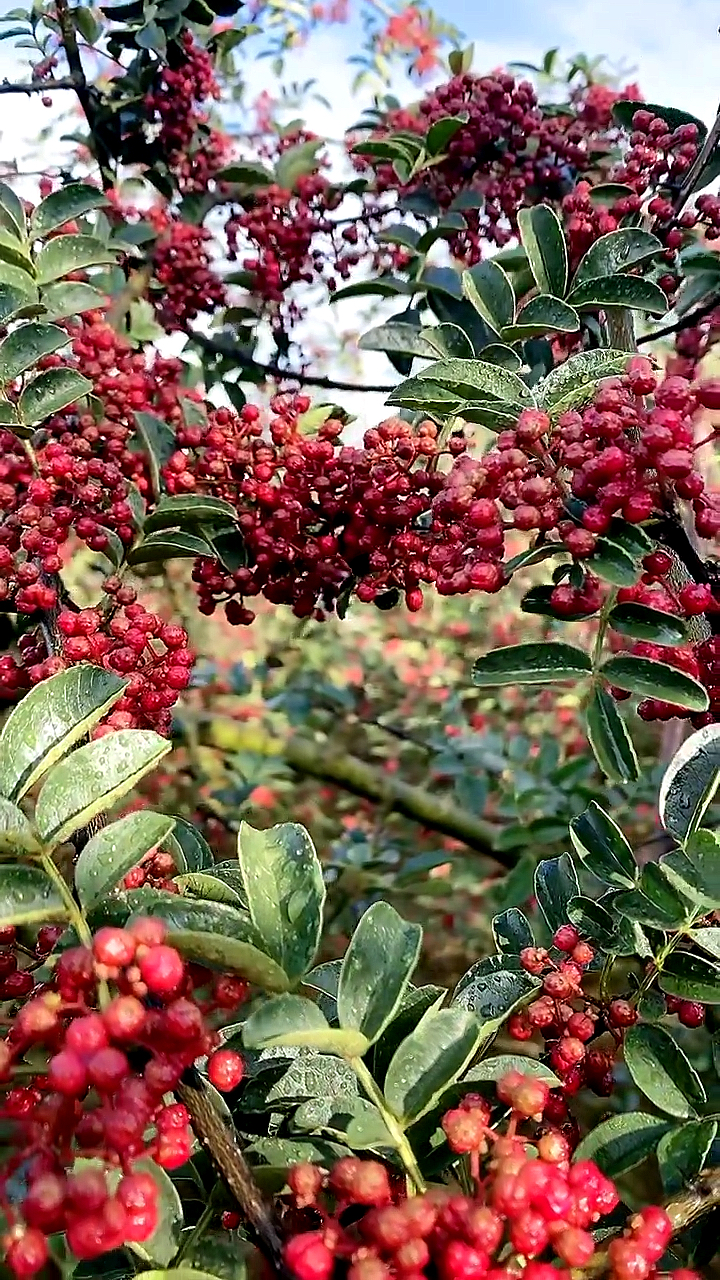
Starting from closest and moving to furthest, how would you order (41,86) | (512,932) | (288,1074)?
(288,1074) < (512,932) < (41,86)

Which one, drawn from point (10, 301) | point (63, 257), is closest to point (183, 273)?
point (63, 257)

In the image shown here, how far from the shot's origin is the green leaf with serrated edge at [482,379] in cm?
79

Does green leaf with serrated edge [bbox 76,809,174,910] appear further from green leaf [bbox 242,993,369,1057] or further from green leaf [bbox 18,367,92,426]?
green leaf [bbox 18,367,92,426]

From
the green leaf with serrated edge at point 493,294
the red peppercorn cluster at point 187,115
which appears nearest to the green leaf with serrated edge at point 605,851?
the green leaf with serrated edge at point 493,294

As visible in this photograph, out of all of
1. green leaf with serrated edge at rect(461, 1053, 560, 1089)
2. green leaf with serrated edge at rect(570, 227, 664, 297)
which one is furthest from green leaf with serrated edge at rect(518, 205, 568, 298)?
green leaf with serrated edge at rect(461, 1053, 560, 1089)

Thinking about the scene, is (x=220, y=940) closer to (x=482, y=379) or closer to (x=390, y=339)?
(x=482, y=379)

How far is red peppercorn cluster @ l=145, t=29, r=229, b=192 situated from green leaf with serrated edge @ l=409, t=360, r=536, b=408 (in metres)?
1.28

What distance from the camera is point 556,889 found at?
0.86 metres

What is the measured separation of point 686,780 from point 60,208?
2.98 ft

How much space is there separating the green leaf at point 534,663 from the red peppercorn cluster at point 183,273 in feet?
4.35

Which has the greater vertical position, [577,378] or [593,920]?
[577,378]

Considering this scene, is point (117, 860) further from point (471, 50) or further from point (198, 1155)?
point (471, 50)

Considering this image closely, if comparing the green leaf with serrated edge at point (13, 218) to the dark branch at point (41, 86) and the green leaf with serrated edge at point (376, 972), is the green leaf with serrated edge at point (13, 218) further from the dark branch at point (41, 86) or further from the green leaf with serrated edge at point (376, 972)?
the green leaf with serrated edge at point (376, 972)

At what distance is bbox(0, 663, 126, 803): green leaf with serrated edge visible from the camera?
2.01 feet
